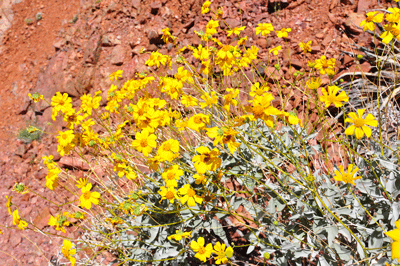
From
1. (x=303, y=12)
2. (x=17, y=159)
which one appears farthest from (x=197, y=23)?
(x=17, y=159)

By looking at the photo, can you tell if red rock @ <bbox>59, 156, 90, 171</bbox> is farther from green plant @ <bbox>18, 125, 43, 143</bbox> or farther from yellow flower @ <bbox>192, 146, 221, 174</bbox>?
yellow flower @ <bbox>192, 146, 221, 174</bbox>

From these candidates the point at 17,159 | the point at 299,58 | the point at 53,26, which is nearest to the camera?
the point at 299,58

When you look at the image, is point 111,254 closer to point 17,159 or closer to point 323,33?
point 17,159

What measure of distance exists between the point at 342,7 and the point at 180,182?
131 inches

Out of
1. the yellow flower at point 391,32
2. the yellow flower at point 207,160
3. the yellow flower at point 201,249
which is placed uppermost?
the yellow flower at point 391,32

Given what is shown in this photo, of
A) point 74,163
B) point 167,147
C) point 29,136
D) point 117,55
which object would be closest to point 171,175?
point 167,147

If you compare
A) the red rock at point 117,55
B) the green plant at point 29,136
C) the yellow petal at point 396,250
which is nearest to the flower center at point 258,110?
the yellow petal at point 396,250

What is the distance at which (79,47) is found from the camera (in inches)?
235

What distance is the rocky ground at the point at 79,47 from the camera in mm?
3725

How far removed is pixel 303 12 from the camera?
3.96 meters

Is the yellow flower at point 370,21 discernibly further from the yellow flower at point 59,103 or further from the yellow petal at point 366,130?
the yellow flower at point 59,103

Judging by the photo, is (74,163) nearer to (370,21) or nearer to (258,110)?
(258,110)

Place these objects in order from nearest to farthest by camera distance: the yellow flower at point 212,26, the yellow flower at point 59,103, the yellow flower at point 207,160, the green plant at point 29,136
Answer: the yellow flower at point 207,160 < the yellow flower at point 59,103 < the yellow flower at point 212,26 < the green plant at point 29,136

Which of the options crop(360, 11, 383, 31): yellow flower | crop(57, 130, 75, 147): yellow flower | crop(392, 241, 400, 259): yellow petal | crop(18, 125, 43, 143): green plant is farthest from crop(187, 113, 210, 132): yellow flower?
crop(18, 125, 43, 143): green plant
